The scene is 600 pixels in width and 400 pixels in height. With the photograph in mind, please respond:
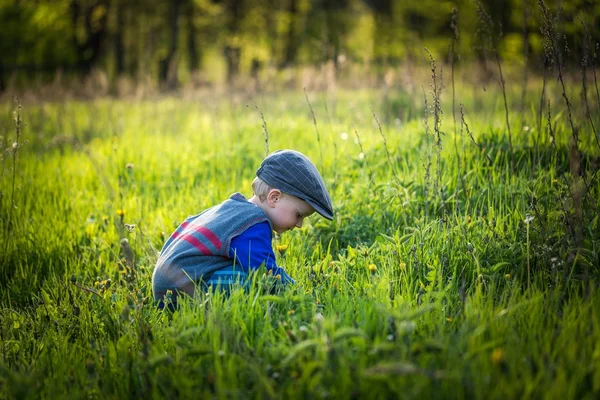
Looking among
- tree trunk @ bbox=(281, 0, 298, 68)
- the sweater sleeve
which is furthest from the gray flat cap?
tree trunk @ bbox=(281, 0, 298, 68)

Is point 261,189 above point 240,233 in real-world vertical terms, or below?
above

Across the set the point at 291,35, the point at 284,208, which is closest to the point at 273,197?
the point at 284,208

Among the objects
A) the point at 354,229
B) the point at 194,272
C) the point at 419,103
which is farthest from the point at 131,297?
the point at 419,103

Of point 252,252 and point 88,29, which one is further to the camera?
point 88,29

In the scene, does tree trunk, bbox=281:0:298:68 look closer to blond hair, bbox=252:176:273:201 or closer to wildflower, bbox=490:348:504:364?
blond hair, bbox=252:176:273:201

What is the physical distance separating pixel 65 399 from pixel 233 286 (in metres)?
0.92

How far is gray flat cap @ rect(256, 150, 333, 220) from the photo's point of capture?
2.76 m

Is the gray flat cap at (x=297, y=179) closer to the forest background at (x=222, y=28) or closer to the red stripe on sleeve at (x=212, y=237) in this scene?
the red stripe on sleeve at (x=212, y=237)

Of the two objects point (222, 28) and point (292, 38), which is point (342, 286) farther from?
point (292, 38)

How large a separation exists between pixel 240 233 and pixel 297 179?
0.41 m

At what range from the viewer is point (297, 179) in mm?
2762

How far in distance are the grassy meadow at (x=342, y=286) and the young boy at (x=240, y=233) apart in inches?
6.3

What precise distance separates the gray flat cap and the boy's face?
7 cm

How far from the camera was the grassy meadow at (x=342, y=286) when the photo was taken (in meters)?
1.82
